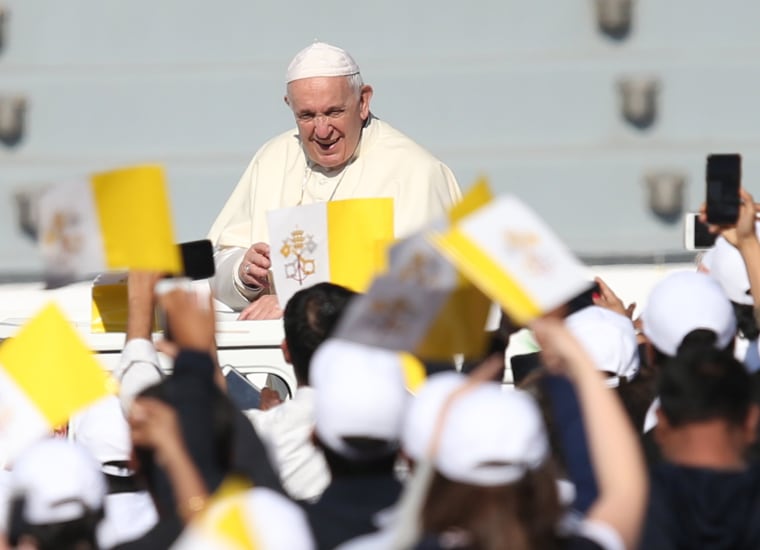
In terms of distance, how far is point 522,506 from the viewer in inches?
122

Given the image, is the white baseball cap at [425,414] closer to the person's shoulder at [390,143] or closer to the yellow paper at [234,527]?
the yellow paper at [234,527]

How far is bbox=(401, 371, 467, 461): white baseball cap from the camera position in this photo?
10.5ft

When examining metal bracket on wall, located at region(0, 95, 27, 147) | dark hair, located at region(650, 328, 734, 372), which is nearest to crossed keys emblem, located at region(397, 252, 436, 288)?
dark hair, located at region(650, 328, 734, 372)

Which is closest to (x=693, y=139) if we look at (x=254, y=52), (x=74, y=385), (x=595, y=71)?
(x=595, y=71)

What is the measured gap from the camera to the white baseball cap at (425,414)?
10.5 ft

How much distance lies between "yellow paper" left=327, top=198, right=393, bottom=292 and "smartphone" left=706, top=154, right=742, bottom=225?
2.54ft

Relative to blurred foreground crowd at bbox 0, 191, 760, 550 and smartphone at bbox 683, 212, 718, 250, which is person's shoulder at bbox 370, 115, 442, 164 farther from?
blurred foreground crowd at bbox 0, 191, 760, 550

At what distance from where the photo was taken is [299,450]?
4430 millimetres

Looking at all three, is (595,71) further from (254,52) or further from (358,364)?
(358,364)

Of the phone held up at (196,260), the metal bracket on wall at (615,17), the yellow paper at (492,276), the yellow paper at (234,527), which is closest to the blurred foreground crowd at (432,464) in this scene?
the yellow paper at (234,527)

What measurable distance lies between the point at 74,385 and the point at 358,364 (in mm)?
674

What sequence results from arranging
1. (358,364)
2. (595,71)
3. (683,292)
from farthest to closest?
(595,71) → (683,292) → (358,364)

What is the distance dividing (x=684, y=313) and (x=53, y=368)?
1215mm

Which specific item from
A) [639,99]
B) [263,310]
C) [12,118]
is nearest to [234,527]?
[263,310]
